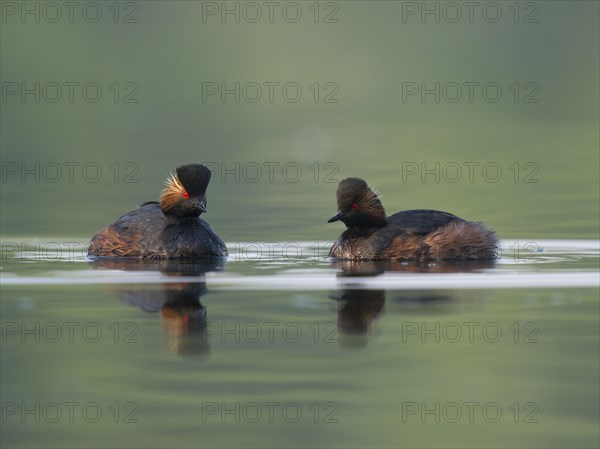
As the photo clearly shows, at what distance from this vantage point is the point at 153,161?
37094mm

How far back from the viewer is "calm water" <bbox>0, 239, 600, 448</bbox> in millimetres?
9297

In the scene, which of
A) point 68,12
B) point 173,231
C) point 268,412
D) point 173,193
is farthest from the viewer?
point 68,12

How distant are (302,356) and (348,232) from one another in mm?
5994

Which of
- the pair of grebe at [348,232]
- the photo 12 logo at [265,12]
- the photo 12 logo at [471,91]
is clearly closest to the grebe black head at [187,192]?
the pair of grebe at [348,232]

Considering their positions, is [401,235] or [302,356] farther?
[401,235]

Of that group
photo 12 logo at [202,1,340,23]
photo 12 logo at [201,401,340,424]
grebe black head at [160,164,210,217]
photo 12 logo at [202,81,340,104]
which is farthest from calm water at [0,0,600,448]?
photo 12 logo at [202,1,340,23]

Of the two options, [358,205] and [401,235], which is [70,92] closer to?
[358,205]

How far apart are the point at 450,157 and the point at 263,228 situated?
1708 cm

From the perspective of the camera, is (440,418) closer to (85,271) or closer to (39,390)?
(39,390)

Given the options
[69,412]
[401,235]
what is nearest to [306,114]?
[401,235]

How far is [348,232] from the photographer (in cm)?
1697

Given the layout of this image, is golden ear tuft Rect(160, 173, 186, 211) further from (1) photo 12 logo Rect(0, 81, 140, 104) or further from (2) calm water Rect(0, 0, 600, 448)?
(1) photo 12 logo Rect(0, 81, 140, 104)

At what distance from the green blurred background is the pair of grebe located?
6.97 feet

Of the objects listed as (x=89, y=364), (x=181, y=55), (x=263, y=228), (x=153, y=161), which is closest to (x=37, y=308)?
(x=89, y=364)
